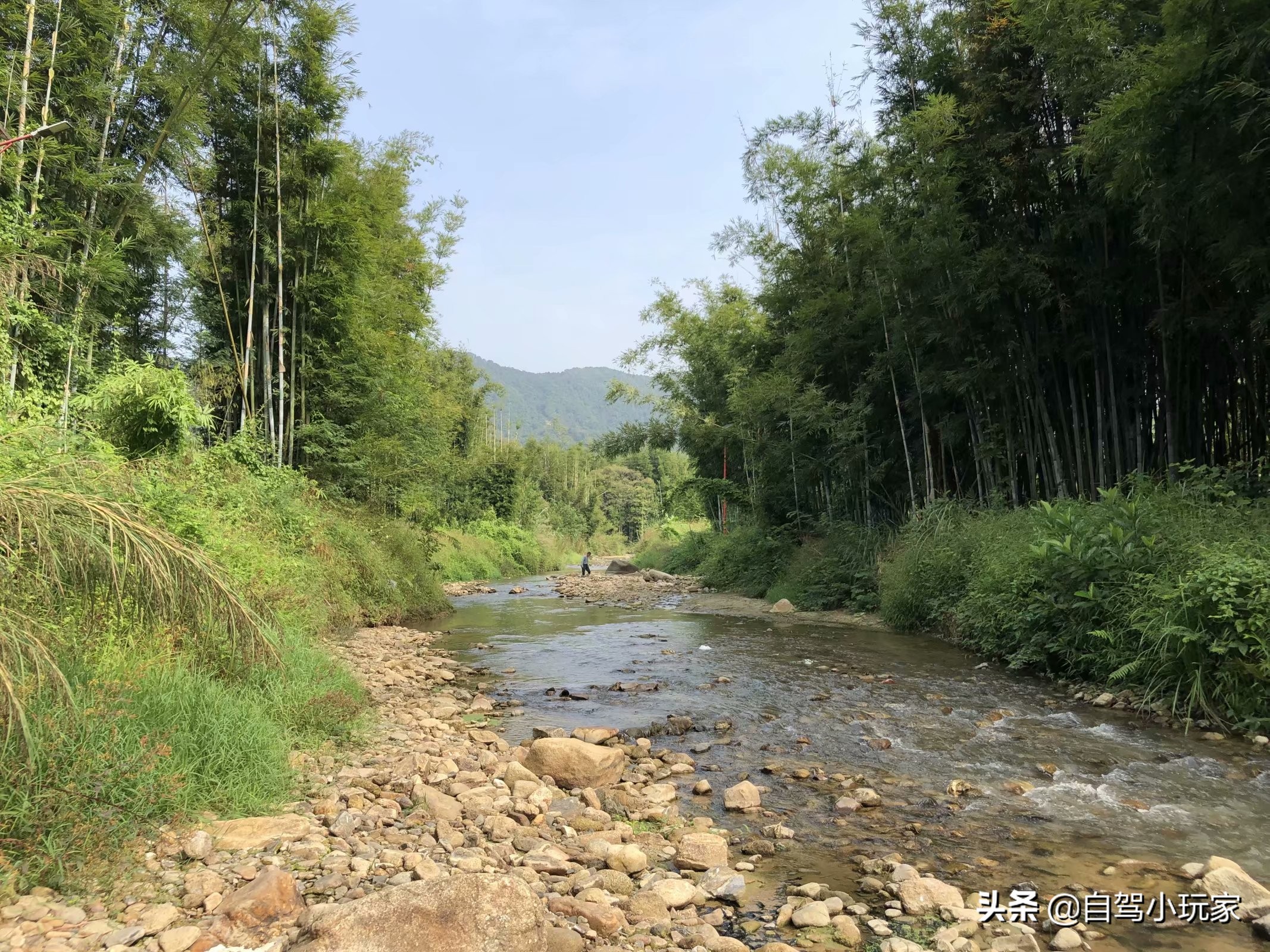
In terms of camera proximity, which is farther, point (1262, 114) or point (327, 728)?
point (1262, 114)

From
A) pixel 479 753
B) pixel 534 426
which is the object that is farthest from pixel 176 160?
pixel 534 426

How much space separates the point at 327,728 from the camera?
4836 millimetres

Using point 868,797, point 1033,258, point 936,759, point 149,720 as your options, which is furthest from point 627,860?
point 1033,258

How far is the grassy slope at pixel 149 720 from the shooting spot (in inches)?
102

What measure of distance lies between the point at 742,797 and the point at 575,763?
1.09 metres

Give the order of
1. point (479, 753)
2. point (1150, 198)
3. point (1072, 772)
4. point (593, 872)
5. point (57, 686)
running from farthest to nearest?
point (1150, 198) → point (479, 753) → point (1072, 772) → point (593, 872) → point (57, 686)

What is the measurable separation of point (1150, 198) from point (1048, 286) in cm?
201

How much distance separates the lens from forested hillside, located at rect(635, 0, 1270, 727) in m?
5.89

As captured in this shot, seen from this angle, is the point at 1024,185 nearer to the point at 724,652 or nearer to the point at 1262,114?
the point at 1262,114

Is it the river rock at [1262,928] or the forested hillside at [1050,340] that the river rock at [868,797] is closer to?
the river rock at [1262,928]

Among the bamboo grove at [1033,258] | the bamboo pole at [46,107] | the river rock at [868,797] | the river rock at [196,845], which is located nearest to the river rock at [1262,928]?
the river rock at [868,797]

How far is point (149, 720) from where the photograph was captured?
340 centimetres

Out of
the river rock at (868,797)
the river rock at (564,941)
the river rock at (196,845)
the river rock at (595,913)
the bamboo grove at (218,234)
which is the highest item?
the bamboo grove at (218,234)

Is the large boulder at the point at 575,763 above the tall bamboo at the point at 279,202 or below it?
below
